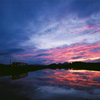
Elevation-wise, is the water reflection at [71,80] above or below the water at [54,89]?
below

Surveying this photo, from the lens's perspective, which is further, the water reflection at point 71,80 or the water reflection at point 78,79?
the water reflection at point 78,79

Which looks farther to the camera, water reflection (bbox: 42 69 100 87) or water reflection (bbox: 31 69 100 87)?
water reflection (bbox: 42 69 100 87)

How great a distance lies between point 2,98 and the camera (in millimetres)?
8688

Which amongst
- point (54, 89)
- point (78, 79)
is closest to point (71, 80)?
point (78, 79)

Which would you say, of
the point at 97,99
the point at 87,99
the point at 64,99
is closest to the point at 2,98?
the point at 64,99

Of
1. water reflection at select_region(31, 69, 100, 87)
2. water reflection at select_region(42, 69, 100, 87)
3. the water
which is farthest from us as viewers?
water reflection at select_region(42, 69, 100, 87)

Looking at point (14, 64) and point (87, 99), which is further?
point (14, 64)

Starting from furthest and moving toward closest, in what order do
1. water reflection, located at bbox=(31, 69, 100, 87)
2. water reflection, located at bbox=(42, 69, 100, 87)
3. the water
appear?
water reflection, located at bbox=(42, 69, 100, 87) < water reflection, located at bbox=(31, 69, 100, 87) < the water

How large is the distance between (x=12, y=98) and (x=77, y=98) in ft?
22.3

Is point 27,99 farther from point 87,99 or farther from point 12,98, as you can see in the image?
point 87,99

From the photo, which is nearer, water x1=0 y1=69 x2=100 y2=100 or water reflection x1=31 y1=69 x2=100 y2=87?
water x1=0 y1=69 x2=100 y2=100

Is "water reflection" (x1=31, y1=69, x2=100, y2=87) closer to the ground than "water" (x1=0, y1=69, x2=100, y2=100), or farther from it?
closer to the ground

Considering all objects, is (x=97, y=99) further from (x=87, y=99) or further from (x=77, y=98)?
(x=77, y=98)

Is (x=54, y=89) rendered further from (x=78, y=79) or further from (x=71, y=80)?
(x=78, y=79)
